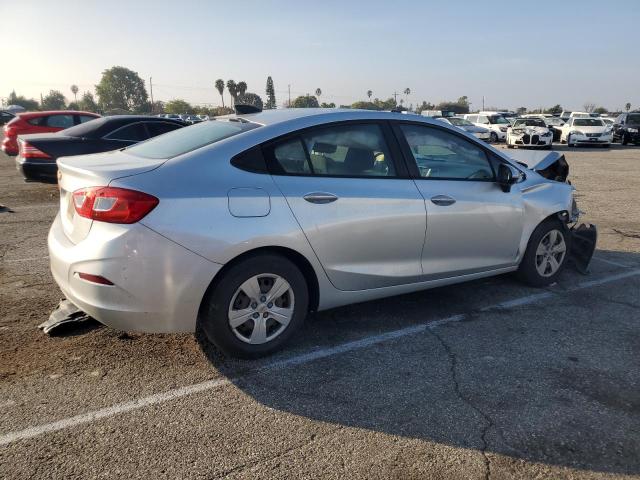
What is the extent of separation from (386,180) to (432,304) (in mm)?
1336

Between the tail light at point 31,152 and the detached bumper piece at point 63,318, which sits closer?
the detached bumper piece at point 63,318

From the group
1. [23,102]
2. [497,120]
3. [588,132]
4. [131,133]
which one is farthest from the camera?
[23,102]

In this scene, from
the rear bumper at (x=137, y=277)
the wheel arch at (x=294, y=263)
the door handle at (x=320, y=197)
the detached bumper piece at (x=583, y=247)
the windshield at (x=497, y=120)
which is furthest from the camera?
the windshield at (x=497, y=120)

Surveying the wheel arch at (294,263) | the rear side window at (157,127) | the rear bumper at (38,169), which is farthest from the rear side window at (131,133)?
the wheel arch at (294,263)

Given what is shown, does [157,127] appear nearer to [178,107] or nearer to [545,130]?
[545,130]

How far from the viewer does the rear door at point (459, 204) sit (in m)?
3.91

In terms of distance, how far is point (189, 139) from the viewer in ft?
11.9

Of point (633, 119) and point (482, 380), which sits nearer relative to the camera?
point (482, 380)

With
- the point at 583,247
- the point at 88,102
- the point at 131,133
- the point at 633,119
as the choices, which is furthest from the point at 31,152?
the point at 88,102

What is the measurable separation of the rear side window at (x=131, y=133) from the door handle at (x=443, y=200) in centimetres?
680

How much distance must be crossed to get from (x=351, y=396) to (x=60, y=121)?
12065mm

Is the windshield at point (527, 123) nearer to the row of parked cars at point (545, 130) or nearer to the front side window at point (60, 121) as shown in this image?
the row of parked cars at point (545, 130)

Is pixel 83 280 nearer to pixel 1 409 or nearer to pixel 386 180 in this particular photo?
pixel 1 409

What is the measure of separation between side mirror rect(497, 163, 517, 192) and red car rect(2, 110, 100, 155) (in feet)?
36.7
